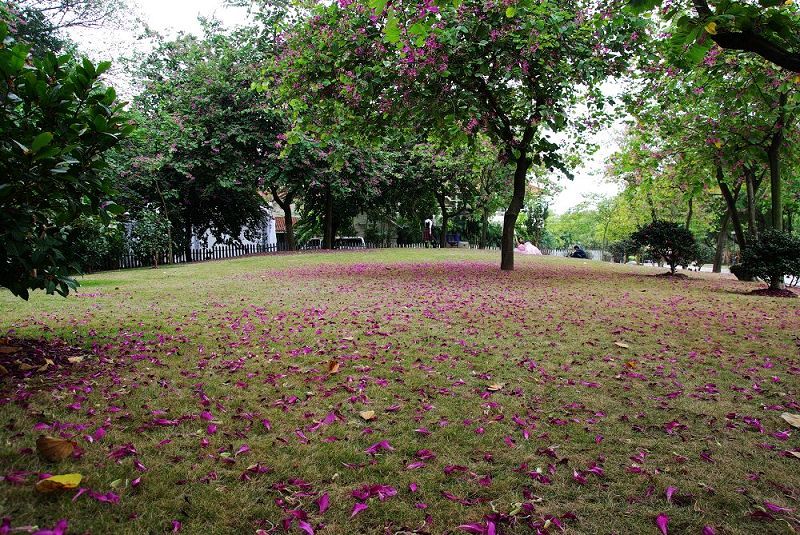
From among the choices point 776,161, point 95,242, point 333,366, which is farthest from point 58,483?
point 776,161

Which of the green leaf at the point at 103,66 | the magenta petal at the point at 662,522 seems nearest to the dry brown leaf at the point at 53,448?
the green leaf at the point at 103,66

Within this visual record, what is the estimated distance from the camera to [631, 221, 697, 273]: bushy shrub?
44.2ft

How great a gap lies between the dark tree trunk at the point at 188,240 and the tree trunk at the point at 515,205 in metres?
15.9

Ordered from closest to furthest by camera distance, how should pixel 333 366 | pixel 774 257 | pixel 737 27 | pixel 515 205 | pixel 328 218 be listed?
1. pixel 737 27
2. pixel 333 366
3. pixel 774 257
4. pixel 515 205
5. pixel 328 218

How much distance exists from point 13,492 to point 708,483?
331 centimetres

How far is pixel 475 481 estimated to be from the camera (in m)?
2.38

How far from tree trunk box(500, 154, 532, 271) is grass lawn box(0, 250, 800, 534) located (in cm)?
716

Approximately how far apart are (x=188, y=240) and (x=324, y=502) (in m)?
23.4

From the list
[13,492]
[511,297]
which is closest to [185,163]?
[511,297]

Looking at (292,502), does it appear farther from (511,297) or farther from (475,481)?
(511,297)

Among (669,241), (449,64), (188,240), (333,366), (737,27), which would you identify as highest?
(449,64)

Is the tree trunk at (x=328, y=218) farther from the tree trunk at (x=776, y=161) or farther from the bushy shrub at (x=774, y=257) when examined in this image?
the bushy shrub at (x=774, y=257)

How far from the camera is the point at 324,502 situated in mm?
2117

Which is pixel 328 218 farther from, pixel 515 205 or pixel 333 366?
pixel 333 366
